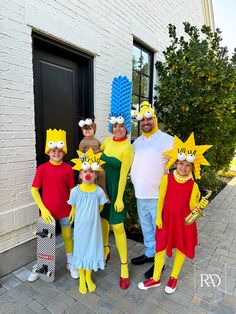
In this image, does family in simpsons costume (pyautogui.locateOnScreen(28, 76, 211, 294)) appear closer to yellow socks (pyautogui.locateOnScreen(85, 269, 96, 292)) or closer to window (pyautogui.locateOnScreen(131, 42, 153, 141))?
yellow socks (pyautogui.locateOnScreen(85, 269, 96, 292))

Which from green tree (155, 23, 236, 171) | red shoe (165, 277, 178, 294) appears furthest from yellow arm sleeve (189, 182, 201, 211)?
green tree (155, 23, 236, 171)

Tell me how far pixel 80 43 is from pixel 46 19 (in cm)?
55

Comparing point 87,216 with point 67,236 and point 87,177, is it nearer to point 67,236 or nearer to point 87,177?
point 87,177

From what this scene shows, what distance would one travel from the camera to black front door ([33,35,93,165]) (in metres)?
2.85

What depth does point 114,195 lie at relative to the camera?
2.38m

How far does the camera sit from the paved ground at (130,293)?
2125mm

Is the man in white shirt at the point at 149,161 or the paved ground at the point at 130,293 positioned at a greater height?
the man in white shirt at the point at 149,161

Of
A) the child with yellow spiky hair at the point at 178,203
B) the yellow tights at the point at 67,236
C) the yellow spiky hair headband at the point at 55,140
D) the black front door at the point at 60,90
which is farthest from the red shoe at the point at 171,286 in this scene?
the black front door at the point at 60,90

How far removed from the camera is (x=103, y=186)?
7.99ft

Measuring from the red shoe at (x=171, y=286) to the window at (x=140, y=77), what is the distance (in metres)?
3.00
